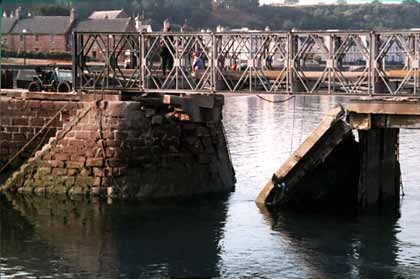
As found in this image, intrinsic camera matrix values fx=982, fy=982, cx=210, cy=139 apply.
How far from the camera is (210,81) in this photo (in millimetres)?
32562

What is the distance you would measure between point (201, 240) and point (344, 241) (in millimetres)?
3913

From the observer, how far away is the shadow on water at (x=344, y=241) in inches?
923

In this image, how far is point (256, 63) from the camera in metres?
31.8

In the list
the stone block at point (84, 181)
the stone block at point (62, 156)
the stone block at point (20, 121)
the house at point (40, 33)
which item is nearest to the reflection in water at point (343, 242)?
the stone block at point (84, 181)

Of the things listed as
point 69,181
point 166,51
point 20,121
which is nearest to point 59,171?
point 69,181

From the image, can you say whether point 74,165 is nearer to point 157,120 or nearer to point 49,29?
point 157,120

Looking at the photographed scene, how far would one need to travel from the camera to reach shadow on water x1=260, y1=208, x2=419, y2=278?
923 inches

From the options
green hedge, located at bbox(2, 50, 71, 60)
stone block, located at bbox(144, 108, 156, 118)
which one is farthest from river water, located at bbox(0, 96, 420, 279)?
green hedge, located at bbox(2, 50, 71, 60)

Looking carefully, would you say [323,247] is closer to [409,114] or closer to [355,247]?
[355,247]

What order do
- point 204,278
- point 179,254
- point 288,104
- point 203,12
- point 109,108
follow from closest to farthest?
point 204,278 < point 179,254 < point 109,108 < point 288,104 < point 203,12

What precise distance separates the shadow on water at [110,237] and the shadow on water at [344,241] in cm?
217

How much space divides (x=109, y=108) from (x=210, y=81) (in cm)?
346

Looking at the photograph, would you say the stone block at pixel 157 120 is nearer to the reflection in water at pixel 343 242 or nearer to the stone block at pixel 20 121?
the stone block at pixel 20 121

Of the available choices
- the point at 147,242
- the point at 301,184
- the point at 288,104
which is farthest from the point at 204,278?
the point at 288,104
